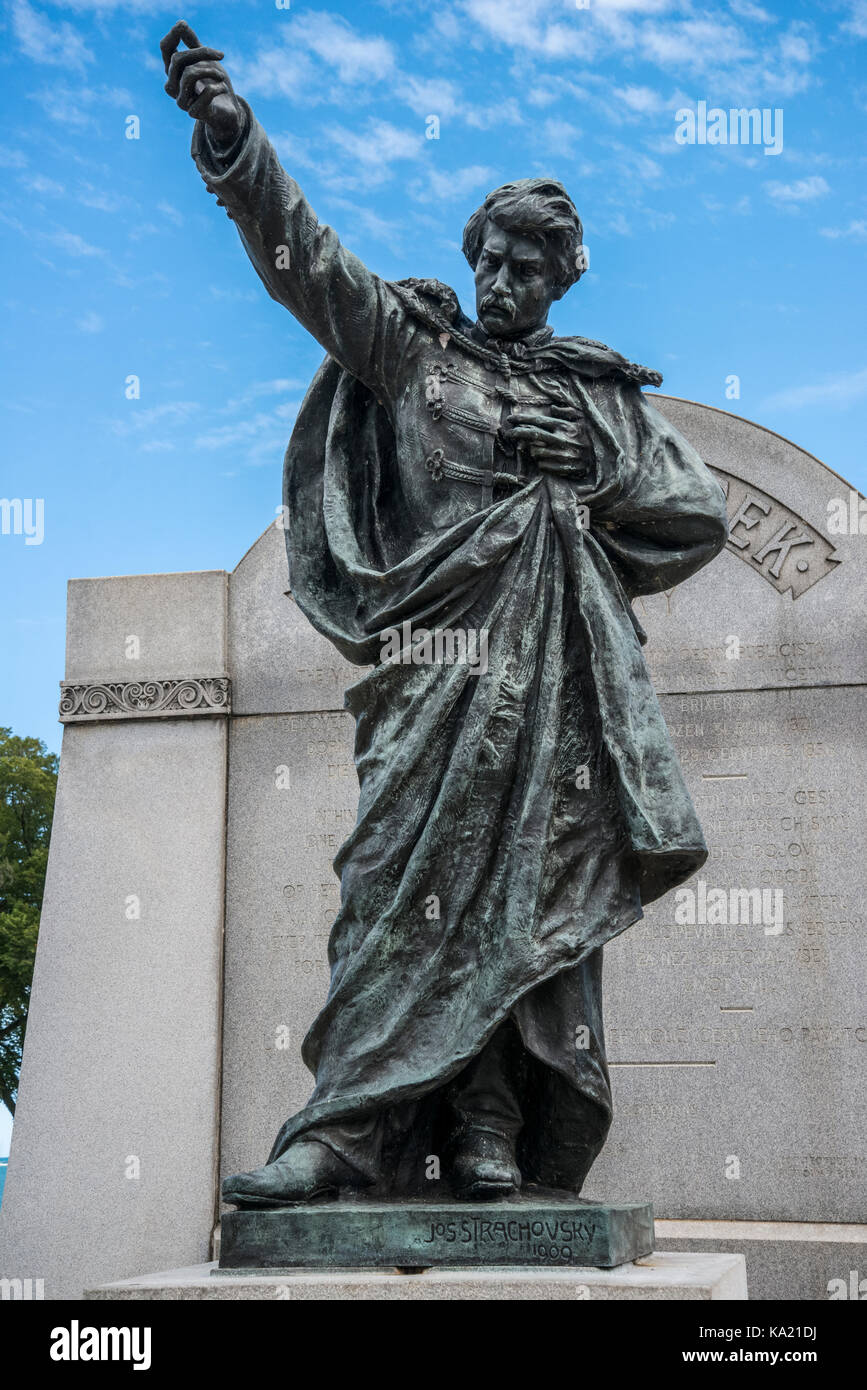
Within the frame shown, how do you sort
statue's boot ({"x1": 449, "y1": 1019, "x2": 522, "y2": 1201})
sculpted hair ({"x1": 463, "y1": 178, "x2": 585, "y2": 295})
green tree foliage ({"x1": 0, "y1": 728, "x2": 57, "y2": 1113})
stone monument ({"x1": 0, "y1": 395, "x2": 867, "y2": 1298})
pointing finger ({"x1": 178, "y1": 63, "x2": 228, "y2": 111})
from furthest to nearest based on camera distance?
green tree foliage ({"x1": 0, "y1": 728, "x2": 57, "y2": 1113}), stone monument ({"x1": 0, "y1": 395, "x2": 867, "y2": 1298}), sculpted hair ({"x1": 463, "y1": 178, "x2": 585, "y2": 295}), pointing finger ({"x1": 178, "y1": 63, "x2": 228, "y2": 111}), statue's boot ({"x1": 449, "y1": 1019, "x2": 522, "y2": 1201})

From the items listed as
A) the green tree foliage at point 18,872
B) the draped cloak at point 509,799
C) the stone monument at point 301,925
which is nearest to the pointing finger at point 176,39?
the draped cloak at point 509,799

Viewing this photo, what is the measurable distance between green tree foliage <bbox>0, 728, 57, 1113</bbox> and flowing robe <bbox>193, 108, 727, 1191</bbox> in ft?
44.7

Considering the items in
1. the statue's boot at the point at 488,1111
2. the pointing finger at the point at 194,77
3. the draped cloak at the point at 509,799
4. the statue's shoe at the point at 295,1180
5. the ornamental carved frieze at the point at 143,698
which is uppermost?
the pointing finger at the point at 194,77

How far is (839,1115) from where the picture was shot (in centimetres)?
723

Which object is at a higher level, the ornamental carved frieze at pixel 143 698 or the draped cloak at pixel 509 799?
the ornamental carved frieze at pixel 143 698

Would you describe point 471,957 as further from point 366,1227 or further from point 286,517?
point 286,517

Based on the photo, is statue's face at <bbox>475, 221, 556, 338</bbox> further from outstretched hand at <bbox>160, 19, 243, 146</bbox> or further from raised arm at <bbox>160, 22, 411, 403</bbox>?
outstretched hand at <bbox>160, 19, 243, 146</bbox>

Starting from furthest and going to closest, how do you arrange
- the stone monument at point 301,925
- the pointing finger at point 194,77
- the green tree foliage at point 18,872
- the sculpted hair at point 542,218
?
the green tree foliage at point 18,872, the stone monument at point 301,925, the sculpted hair at point 542,218, the pointing finger at point 194,77

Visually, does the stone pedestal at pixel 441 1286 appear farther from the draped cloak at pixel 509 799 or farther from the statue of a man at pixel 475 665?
the draped cloak at pixel 509 799

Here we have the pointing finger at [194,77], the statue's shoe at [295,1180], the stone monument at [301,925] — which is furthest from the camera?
the stone monument at [301,925]

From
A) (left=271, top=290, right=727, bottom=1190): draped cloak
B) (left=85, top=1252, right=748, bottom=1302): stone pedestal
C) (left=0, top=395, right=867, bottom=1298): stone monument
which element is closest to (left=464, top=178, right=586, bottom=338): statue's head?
(left=271, top=290, right=727, bottom=1190): draped cloak

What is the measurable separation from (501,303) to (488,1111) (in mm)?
2222

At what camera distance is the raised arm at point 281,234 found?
370cm

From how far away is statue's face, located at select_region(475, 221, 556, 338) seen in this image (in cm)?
422
